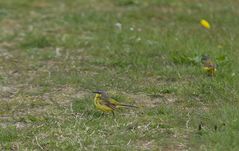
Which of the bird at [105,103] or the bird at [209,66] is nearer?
the bird at [105,103]

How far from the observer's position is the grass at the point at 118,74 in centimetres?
566

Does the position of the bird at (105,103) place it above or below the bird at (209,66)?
above

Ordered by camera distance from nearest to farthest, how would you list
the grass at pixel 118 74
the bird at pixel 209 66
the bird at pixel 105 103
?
the grass at pixel 118 74
the bird at pixel 105 103
the bird at pixel 209 66

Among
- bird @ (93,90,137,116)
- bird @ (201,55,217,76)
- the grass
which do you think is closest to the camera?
the grass

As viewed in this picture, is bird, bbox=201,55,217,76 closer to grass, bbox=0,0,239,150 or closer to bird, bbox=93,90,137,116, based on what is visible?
grass, bbox=0,0,239,150

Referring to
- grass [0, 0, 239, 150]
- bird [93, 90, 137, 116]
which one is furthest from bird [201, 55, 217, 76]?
bird [93, 90, 137, 116]

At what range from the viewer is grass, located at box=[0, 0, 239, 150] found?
18.6 feet

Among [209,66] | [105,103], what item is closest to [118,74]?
[209,66]

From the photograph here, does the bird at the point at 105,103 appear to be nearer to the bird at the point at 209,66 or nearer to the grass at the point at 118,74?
the grass at the point at 118,74

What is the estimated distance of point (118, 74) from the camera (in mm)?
7660

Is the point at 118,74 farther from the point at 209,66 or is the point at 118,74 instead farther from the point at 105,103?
the point at 105,103

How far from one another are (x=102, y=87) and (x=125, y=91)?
26cm

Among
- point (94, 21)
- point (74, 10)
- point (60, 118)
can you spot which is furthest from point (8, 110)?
point (74, 10)

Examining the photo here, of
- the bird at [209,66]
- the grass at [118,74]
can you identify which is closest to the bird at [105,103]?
the grass at [118,74]
